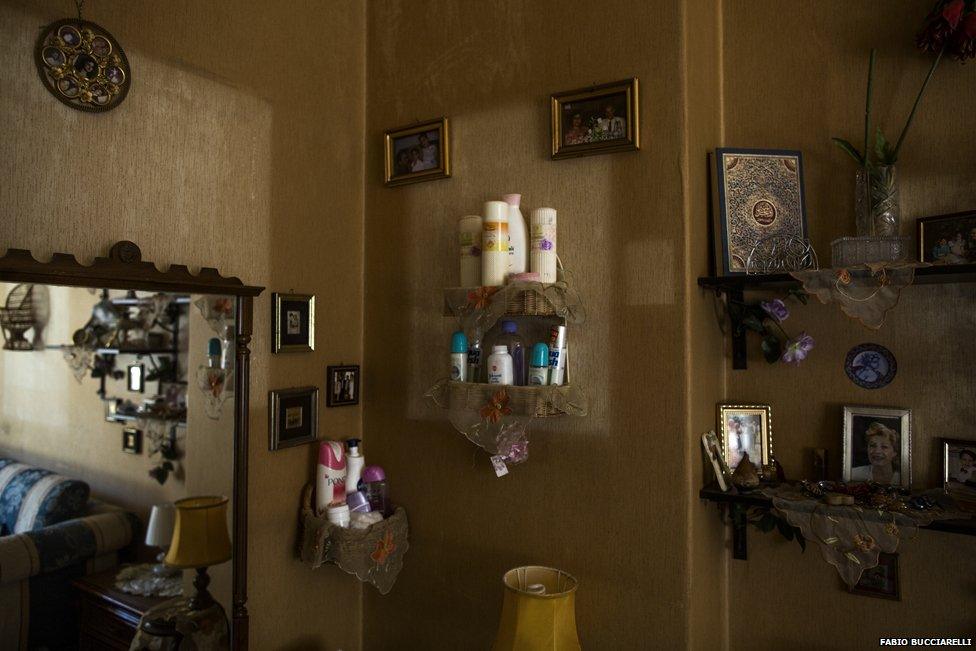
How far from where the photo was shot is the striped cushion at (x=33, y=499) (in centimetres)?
117

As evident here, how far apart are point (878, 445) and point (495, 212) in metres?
1.07

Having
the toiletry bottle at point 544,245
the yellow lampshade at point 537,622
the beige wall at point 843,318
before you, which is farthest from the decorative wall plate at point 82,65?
the beige wall at point 843,318

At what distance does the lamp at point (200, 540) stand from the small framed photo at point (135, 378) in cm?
27

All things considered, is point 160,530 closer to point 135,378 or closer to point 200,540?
point 200,540

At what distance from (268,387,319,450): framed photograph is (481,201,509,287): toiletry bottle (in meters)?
0.61

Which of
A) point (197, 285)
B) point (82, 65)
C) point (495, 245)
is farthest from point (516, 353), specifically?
point (82, 65)

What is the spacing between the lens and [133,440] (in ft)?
4.31

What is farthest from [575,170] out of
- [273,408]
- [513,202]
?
[273,408]

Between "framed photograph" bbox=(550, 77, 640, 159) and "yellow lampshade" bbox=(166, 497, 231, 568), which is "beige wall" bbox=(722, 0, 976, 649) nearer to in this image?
"framed photograph" bbox=(550, 77, 640, 159)

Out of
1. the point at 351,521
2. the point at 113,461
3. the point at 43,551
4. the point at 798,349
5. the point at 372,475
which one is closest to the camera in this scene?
the point at 43,551

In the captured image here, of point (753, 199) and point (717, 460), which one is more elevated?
point (753, 199)

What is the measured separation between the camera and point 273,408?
1599mm

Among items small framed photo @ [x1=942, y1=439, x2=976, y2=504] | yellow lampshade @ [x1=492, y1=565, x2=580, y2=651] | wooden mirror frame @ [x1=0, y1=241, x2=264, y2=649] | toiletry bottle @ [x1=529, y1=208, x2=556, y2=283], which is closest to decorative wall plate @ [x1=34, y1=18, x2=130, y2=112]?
wooden mirror frame @ [x1=0, y1=241, x2=264, y2=649]

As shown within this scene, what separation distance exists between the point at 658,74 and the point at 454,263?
2.37 feet
